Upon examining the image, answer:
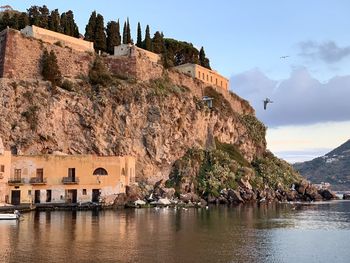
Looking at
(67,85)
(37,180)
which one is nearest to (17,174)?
(37,180)

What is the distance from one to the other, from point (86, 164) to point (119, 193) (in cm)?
524

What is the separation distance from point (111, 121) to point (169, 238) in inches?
1533

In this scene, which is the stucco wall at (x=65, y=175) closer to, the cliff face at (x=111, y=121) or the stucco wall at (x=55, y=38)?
the cliff face at (x=111, y=121)

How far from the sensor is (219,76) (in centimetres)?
10600

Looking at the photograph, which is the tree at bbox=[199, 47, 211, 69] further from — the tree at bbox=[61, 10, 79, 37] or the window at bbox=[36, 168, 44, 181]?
the window at bbox=[36, 168, 44, 181]

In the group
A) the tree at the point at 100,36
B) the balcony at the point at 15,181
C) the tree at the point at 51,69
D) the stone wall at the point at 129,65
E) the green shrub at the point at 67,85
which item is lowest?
the balcony at the point at 15,181

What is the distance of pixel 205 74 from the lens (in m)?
102

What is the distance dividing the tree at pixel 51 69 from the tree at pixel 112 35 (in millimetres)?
15574

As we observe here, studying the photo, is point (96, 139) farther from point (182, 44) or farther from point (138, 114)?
point (182, 44)

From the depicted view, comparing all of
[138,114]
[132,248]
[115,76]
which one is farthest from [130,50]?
[132,248]

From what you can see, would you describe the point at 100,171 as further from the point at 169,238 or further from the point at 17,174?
the point at 169,238

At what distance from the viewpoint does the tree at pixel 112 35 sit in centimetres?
8838

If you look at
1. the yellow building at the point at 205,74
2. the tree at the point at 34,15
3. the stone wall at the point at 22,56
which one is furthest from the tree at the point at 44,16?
the yellow building at the point at 205,74

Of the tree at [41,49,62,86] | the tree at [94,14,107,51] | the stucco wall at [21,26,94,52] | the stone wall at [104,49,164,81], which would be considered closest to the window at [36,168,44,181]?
the tree at [41,49,62,86]
